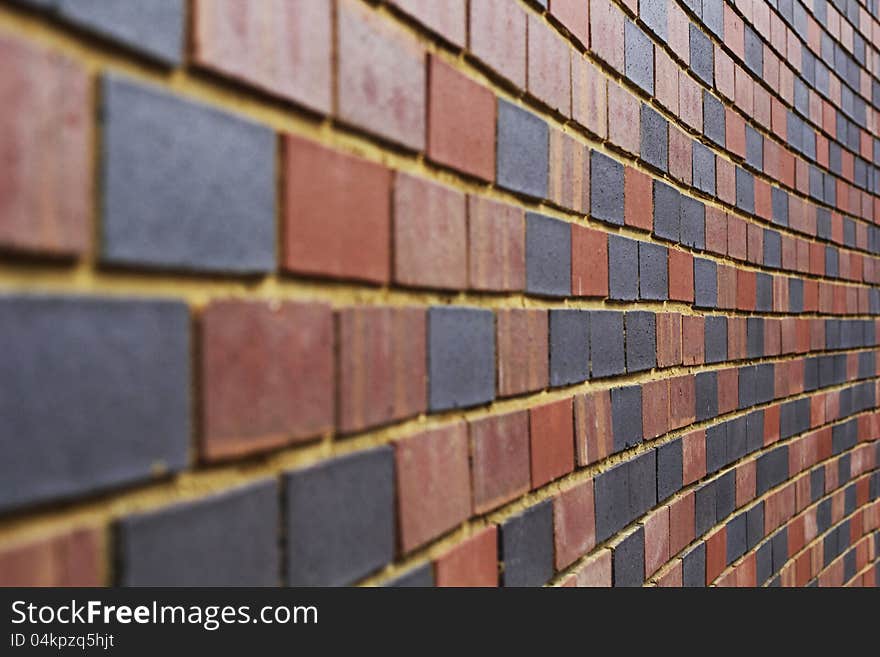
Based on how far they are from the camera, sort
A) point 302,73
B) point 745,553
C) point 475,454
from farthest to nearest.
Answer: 1. point 745,553
2. point 475,454
3. point 302,73

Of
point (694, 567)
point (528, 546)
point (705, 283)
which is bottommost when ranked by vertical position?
point (694, 567)

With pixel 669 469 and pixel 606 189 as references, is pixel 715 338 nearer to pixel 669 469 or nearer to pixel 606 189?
pixel 669 469

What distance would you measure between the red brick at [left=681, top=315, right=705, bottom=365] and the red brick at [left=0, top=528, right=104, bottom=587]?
1.33 meters

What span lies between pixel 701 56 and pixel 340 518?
4.38 ft

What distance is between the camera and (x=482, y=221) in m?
1.03

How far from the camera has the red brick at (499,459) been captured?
3.34 ft

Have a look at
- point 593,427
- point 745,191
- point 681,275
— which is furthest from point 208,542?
point 745,191

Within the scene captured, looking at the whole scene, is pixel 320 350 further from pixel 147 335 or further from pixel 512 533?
pixel 512 533

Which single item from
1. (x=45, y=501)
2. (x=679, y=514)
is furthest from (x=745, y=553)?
(x=45, y=501)

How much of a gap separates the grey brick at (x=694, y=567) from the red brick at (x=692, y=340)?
1.22ft

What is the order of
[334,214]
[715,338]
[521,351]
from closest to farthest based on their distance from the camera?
[334,214], [521,351], [715,338]

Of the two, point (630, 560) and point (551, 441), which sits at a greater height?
point (551, 441)

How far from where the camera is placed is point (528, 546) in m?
1.13

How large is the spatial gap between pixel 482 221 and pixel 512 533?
0.39 m
